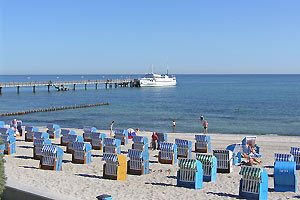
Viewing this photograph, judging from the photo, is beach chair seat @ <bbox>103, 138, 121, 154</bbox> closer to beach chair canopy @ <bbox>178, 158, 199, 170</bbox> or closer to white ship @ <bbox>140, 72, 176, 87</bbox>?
beach chair canopy @ <bbox>178, 158, 199, 170</bbox>

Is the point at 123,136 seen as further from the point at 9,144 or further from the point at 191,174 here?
the point at 191,174

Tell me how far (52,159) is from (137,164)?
321cm

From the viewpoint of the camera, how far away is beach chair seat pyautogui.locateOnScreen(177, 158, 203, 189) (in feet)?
44.2

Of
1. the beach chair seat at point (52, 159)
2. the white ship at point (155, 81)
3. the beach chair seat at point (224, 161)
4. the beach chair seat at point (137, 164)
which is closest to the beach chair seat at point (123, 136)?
the beach chair seat at point (52, 159)

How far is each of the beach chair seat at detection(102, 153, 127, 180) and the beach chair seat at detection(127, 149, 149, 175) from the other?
79cm

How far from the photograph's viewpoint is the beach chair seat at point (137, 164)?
51.4 ft

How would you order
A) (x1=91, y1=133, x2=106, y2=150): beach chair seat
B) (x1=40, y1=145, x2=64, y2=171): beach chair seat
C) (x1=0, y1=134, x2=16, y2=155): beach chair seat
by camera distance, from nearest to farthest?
1. (x1=40, y1=145, x2=64, y2=171): beach chair seat
2. (x1=0, y1=134, x2=16, y2=155): beach chair seat
3. (x1=91, y1=133, x2=106, y2=150): beach chair seat

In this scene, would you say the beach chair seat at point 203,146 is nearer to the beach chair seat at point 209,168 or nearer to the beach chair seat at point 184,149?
the beach chair seat at point 184,149

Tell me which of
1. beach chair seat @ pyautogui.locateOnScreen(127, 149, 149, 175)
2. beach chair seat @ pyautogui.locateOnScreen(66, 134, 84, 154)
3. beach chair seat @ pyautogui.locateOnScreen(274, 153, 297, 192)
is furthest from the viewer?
beach chair seat @ pyautogui.locateOnScreen(66, 134, 84, 154)

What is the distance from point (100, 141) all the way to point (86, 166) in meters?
4.53

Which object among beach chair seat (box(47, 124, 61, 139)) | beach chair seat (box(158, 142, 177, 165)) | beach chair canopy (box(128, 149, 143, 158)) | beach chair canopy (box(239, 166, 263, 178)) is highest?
beach chair canopy (box(239, 166, 263, 178))

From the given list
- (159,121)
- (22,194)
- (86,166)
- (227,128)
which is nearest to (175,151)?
(86,166)

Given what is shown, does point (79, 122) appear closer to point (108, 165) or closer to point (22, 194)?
point (108, 165)

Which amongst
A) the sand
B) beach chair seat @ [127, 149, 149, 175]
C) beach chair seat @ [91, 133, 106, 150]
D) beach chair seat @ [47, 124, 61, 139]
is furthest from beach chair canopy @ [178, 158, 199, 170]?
beach chair seat @ [47, 124, 61, 139]
